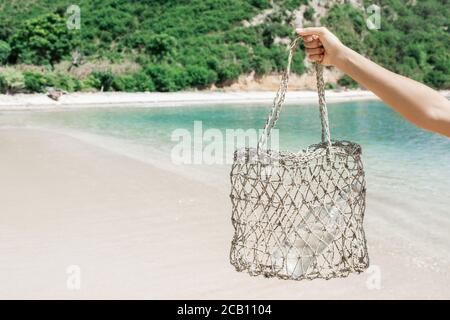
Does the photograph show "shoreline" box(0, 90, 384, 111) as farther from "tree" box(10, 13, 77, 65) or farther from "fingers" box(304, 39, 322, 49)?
"fingers" box(304, 39, 322, 49)

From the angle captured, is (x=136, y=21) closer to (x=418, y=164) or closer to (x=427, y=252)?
(x=418, y=164)

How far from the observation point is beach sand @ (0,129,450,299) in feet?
12.4

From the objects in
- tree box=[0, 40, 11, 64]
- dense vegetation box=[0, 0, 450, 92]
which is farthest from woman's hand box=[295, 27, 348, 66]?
tree box=[0, 40, 11, 64]

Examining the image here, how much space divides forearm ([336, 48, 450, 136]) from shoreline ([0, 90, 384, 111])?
88.0 ft

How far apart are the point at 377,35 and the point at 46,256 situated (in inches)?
2354

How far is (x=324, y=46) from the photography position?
104 cm

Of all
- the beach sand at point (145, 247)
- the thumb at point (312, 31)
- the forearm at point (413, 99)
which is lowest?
the beach sand at point (145, 247)

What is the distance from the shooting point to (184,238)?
4914 mm

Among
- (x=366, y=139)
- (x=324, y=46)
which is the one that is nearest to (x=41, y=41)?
(x=366, y=139)

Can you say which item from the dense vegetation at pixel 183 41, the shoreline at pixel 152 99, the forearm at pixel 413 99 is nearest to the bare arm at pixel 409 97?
the forearm at pixel 413 99

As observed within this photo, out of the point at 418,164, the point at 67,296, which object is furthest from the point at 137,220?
the point at 418,164

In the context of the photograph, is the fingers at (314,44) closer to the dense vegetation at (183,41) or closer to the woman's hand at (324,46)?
the woman's hand at (324,46)

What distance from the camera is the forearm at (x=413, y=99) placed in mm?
688

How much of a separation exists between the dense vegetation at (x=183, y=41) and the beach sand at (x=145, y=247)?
25873 millimetres
